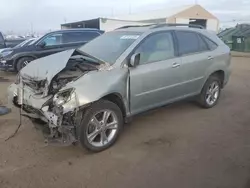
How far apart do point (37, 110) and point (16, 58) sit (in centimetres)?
766

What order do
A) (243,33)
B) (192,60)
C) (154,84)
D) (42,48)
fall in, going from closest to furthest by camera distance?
(154,84), (192,60), (42,48), (243,33)

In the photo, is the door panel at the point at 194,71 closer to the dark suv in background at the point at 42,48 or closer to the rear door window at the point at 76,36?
the dark suv in background at the point at 42,48

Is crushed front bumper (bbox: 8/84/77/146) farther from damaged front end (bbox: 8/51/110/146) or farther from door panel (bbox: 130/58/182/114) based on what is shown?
door panel (bbox: 130/58/182/114)

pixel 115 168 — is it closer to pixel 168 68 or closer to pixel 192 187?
pixel 192 187

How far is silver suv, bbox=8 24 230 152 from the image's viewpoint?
3.92 meters

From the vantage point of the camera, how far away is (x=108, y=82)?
418 cm

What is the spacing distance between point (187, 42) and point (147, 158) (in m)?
2.57

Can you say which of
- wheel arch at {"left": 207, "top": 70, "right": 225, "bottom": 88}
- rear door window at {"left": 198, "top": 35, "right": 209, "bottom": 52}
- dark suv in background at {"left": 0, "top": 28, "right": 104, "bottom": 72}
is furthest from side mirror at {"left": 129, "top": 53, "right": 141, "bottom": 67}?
dark suv in background at {"left": 0, "top": 28, "right": 104, "bottom": 72}

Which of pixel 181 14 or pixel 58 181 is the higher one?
pixel 181 14

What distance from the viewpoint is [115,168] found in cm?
382

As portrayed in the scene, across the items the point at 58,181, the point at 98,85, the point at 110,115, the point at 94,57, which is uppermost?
the point at 94,57

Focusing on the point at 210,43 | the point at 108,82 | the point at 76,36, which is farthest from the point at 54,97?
the point at 76,36

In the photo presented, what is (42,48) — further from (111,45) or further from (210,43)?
(210,43)

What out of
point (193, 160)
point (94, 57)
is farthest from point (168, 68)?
point (193, 160)
